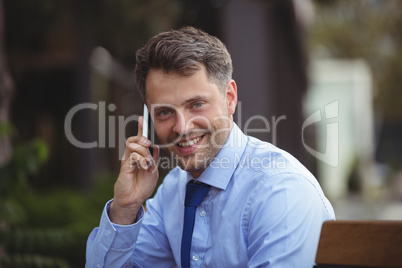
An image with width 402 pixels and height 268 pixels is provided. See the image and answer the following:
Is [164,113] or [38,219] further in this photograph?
[38,219]

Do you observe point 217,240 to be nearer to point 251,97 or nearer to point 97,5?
point 251,97

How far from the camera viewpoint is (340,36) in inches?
1227

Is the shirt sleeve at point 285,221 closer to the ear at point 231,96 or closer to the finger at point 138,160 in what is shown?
the ear at point 231,96

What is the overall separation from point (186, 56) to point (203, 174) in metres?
0.56

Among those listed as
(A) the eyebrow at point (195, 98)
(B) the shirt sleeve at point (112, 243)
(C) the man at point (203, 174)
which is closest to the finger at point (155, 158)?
(C) the man at point (203, 174)

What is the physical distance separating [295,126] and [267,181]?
11057mm

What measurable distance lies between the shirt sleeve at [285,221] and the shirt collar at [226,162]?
0.22 m

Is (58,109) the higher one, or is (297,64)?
(297,64)

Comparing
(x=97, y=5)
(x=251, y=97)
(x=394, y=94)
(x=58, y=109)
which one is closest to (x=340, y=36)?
(x=394, y=94)

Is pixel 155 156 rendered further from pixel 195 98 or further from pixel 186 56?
pixel 186 56

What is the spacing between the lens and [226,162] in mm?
2428

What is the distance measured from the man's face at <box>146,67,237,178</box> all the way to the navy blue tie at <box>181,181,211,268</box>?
9 cm

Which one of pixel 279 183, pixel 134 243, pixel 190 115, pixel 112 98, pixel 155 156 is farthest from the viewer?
pixel 112 98

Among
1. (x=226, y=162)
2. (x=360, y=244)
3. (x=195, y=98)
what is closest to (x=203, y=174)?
(x=226, y=162)
